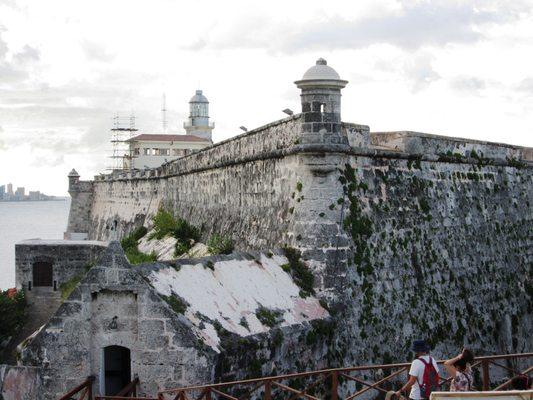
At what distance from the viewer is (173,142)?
7256 cm

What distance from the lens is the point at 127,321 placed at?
12461 millimetres

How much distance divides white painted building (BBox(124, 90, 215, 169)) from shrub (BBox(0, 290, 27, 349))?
38763 mm

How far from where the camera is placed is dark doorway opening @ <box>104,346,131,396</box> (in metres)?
13.1

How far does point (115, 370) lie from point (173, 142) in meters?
60.2

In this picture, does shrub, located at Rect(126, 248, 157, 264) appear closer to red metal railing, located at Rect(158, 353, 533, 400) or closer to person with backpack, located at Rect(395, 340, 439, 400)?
red metal railing, located at Rect(158, 353, 533, 400)

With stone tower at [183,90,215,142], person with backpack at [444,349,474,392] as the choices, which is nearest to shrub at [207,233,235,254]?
person with backpack at [444,349,474,392]

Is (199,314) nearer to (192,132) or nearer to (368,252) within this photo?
→ (368,252)

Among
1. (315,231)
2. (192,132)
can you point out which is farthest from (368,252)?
(192,132)

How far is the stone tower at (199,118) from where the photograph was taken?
77125mm

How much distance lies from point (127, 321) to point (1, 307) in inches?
759

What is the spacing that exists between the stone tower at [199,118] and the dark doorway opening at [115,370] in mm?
64077

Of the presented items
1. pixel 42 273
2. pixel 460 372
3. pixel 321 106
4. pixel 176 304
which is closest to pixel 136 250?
pixel 42 273

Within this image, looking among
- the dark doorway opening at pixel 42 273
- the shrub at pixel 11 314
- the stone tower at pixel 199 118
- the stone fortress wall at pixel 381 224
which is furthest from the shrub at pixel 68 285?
the stone tower at pixel 199 118

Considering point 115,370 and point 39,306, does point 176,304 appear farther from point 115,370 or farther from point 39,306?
point 39,306
